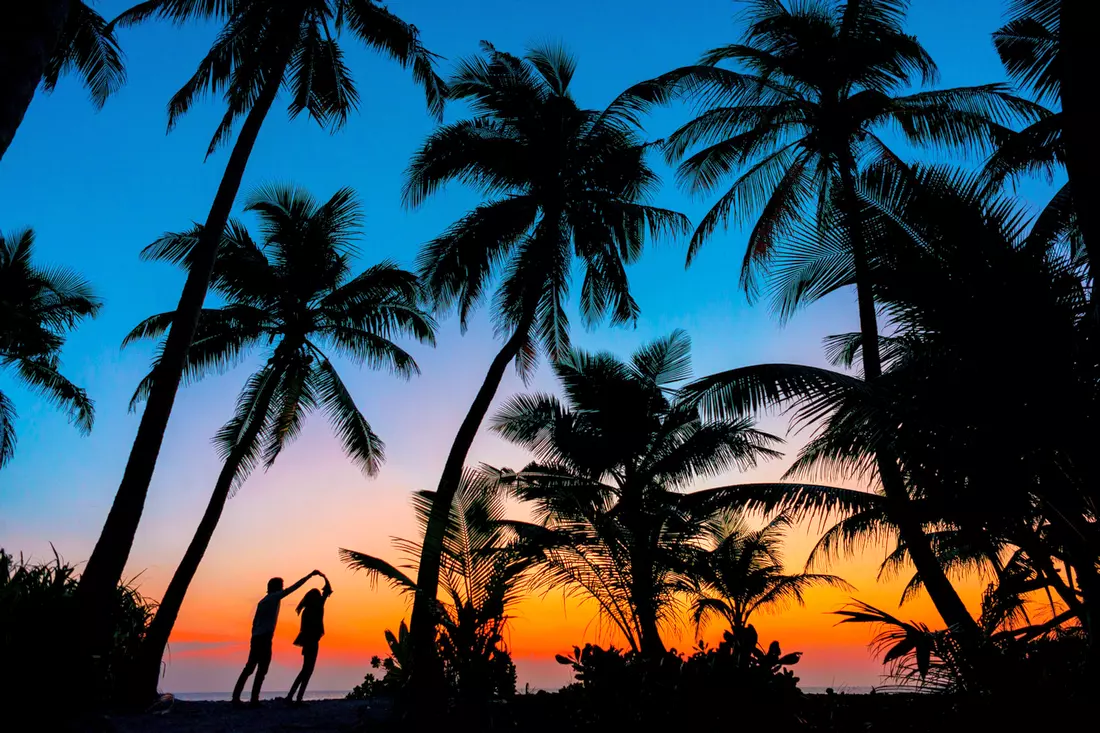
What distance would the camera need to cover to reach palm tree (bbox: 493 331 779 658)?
1274cm

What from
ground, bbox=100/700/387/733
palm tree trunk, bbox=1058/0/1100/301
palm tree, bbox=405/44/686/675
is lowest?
ground, bbox=100/700/387/733

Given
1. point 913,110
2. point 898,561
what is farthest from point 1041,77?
point 898,561

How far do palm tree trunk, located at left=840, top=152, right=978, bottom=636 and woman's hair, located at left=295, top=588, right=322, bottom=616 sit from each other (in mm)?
7224

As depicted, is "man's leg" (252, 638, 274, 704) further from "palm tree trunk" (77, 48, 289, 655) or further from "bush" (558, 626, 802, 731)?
"bush" (558, 626, 802, 731)

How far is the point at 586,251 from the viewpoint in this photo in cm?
1547

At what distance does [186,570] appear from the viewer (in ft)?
40.8

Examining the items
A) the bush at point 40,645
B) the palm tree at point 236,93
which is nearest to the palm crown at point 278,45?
the palm tree at point 236,93

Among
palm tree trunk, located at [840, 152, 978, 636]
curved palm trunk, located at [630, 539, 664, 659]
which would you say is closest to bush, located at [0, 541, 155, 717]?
curved palm trunk, located at [630, 539, 664, 659]

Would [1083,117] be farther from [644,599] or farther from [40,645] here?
[40,645]

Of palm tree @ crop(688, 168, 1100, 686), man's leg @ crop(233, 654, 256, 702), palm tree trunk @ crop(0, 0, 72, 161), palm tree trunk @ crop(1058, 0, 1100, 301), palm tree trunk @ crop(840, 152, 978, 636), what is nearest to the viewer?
palm tree trunk @ crop(0, 0, 72, 161)

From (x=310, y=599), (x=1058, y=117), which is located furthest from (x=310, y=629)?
(x=1058, y=117)

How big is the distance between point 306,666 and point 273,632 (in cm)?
89

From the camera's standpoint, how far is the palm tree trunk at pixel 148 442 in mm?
8586

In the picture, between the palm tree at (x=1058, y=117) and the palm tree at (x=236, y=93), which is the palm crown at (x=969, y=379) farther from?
the palm tree at (x=236, y=93)
